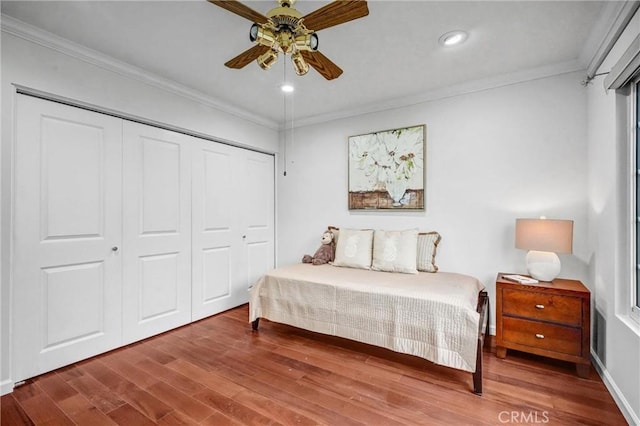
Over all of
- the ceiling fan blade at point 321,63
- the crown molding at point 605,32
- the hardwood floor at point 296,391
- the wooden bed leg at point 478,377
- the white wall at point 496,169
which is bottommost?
the hardwood floor at point 296,391

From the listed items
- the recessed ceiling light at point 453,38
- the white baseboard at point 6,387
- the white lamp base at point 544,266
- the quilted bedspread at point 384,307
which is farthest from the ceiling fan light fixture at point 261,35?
the white baseboard at point 6,387

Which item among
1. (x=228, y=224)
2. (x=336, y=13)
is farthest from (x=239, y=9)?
(x=228, y=224)

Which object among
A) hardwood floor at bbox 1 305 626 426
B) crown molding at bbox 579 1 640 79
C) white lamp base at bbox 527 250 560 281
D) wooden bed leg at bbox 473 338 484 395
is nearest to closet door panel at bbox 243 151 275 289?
hardwood floor at bbox 1 305 626 426

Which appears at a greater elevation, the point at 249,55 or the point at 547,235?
the point at 249,55

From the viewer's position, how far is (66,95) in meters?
2.30

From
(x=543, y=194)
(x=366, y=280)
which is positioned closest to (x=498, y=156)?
(x=543, y=194)

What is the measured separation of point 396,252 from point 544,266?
125 centimetres

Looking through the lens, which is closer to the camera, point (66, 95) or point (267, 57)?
point (267, 57)

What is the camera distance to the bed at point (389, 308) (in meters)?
2.07

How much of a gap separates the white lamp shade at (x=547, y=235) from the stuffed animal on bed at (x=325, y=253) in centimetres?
196

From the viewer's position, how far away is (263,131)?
4.17m

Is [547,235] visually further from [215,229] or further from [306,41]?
[215,229]

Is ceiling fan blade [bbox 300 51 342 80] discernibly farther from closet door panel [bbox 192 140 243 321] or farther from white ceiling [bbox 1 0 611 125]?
closet door panel [bbox 192 140 243 321]

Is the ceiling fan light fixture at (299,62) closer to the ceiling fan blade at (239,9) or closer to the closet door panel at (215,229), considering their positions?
the ceiling fan blade at (239,9)
